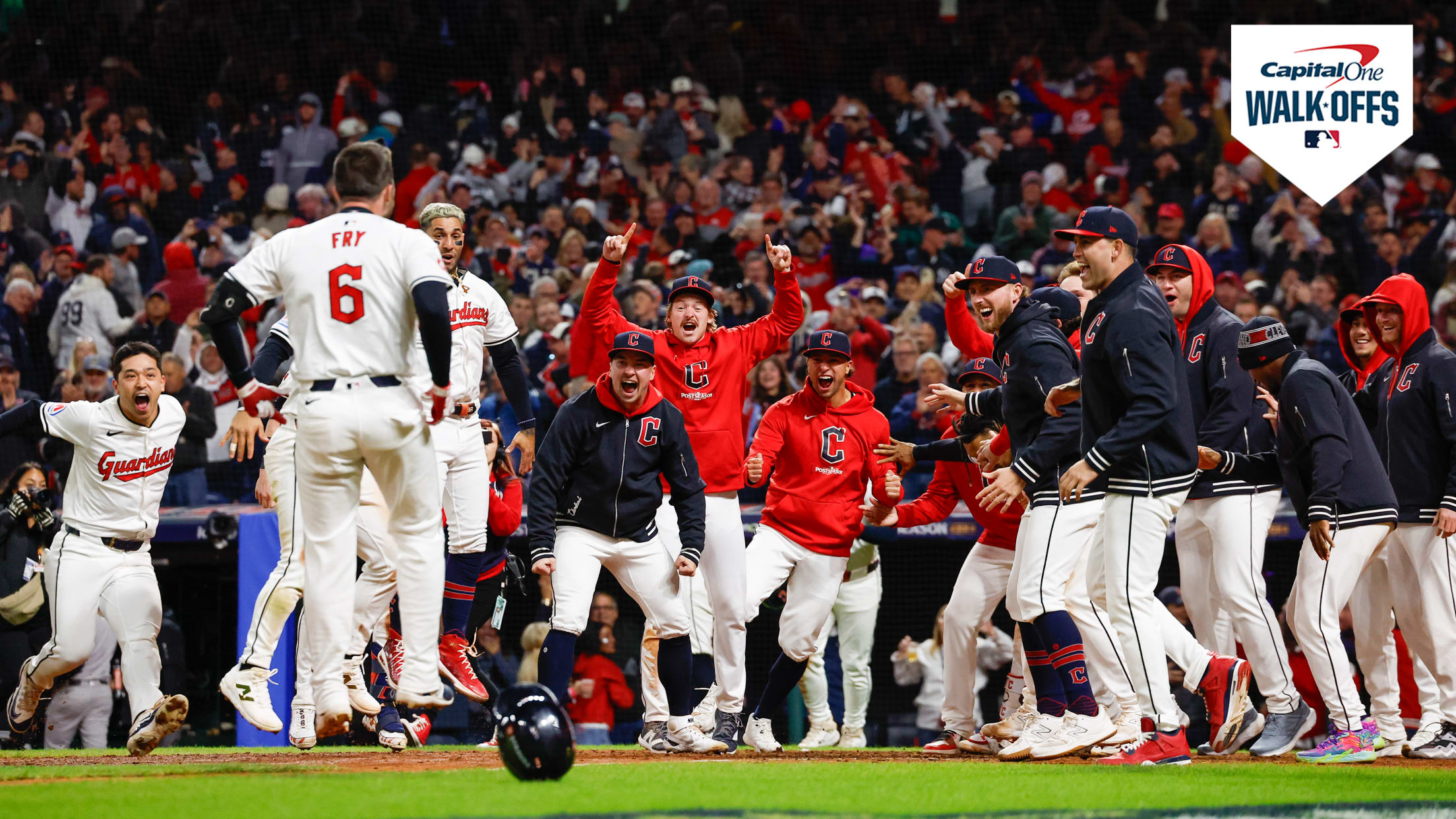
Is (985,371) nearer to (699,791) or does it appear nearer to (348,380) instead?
(699,791)

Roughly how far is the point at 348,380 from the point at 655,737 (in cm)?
291

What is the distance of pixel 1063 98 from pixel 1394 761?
401 inches

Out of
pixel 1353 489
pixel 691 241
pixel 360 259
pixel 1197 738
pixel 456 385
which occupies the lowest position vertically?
pixel 1197 738

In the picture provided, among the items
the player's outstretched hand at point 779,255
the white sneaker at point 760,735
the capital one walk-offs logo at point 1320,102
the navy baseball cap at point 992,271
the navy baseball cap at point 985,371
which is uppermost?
the capital one walk-offs logo at point 1320,102

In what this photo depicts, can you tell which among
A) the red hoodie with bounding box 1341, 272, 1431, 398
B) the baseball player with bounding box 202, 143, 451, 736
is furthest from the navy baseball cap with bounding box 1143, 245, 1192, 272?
the baseball player with bounding box 202, 143, 451, 736

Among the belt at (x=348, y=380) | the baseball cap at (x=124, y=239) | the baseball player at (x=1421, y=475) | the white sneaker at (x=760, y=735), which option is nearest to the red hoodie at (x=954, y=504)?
the white sneaker at (x=760, y=735)

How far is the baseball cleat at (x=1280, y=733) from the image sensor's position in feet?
21.4

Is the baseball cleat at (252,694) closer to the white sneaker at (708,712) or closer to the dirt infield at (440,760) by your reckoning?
the dirt infield at (440,760)

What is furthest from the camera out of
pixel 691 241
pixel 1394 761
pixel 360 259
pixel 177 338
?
pixel 691 241

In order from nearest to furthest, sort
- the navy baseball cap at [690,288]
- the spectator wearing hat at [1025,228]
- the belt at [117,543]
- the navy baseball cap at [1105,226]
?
the navy baseball cap at [1105,226] < the belt at [117,543] < the navy baseball cap at [690,288] < the spectator wearing hat at [1025,228]

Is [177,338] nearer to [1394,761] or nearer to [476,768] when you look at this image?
[476,768]

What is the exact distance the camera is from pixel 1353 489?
6.38 m

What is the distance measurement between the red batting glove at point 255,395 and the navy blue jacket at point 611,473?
4.09 feet

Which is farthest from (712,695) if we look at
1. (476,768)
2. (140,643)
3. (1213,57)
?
(1213,57)
